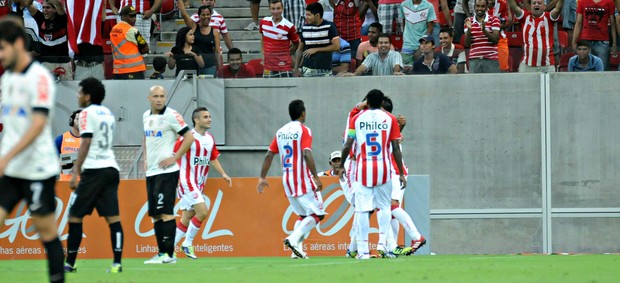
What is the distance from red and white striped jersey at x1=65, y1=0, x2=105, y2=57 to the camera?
70.3 feet

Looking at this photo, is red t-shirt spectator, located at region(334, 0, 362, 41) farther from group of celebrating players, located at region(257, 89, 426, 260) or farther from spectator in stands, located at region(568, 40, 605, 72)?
group of celebrating players, located at region(257, 89, 426, 260)

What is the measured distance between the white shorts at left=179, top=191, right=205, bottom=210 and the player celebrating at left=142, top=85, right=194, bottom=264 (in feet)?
7.12

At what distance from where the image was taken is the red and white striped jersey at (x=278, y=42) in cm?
2062

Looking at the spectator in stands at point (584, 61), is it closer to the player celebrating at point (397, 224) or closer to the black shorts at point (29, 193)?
the player celebrating at point (397, 224)

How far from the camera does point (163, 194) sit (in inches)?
556

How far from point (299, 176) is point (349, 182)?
1.26 meters

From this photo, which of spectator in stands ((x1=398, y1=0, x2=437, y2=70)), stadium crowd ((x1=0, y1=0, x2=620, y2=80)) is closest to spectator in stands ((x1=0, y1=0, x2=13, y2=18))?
stadium crowd ((x1=0, y1=0, x2=620, y2=80))

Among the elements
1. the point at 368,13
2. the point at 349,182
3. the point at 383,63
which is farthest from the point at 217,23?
the point at 349,182

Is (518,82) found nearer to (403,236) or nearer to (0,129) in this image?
(403,236)

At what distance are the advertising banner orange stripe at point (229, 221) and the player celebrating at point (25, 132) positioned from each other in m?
9.06

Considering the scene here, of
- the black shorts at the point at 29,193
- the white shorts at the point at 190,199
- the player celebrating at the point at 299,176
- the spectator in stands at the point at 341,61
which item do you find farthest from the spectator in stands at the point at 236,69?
the black shorts at the point at 29,193

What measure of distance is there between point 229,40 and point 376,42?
2.84 meters

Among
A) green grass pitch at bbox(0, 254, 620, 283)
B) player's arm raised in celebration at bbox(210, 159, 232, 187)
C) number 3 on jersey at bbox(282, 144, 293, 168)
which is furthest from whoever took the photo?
player's arm raised in celebration at bbox(210, 159, 232, 187)

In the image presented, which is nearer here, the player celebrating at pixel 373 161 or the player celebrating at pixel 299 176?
the player celebrating at pixel 373 161
